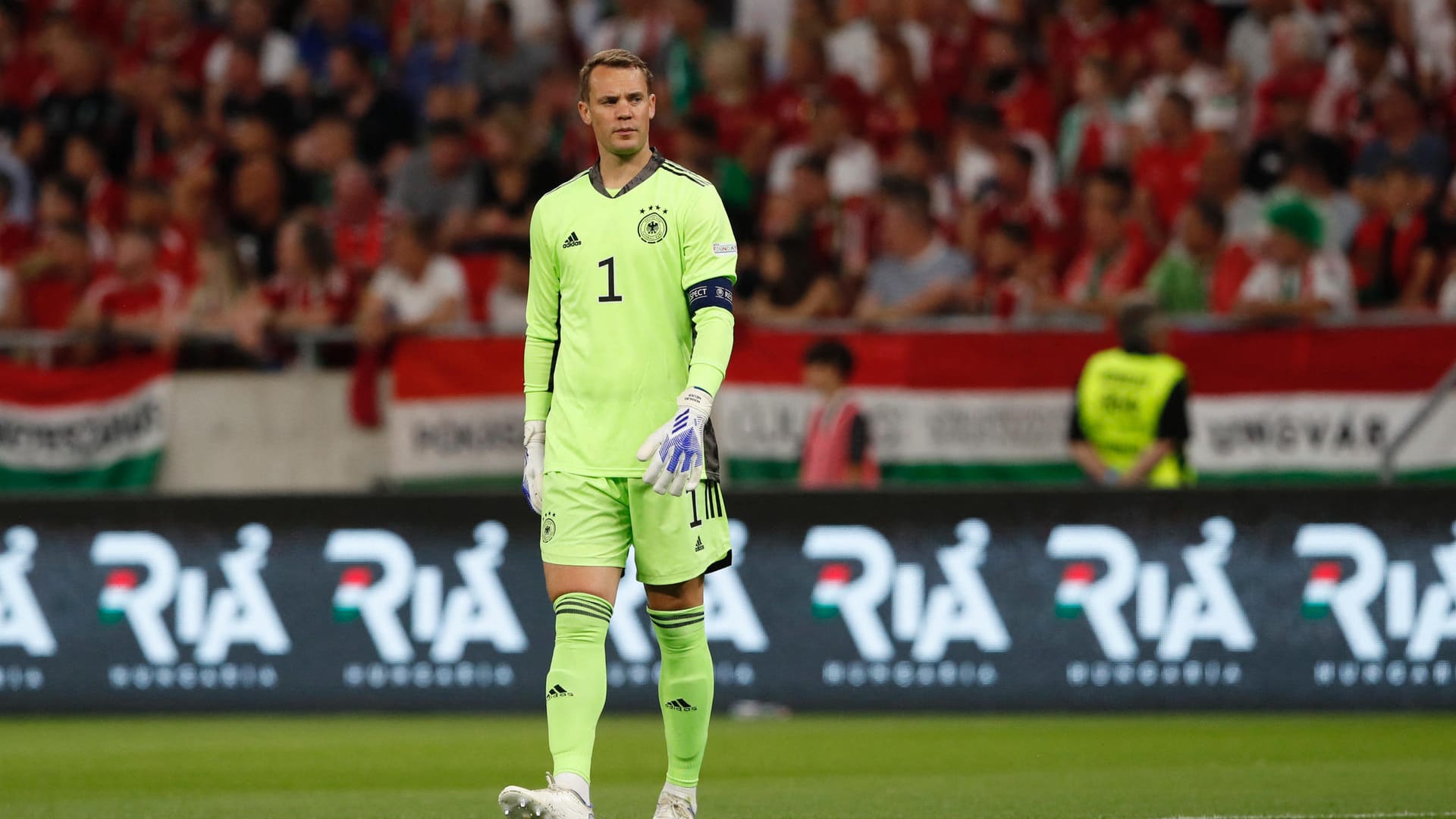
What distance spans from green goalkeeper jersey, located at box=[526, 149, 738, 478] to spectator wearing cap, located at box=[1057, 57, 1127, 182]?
8.65 metres

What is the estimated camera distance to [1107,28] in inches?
631

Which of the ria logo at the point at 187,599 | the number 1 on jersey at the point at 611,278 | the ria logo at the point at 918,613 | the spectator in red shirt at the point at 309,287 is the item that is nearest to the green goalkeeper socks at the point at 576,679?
the number 1 on jersey at the point at 611,278

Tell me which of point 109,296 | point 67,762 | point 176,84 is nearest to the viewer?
point 67,762

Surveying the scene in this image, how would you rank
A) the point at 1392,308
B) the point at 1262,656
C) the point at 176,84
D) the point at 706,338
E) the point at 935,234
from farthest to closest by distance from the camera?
the point at 176,84
the point at 935,234
the point at 1392,308
the point at 1262,656
the point at 706,338

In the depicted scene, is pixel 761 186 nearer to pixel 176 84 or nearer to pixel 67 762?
pixel 176 84

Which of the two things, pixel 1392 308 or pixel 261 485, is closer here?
pixel 1392 308

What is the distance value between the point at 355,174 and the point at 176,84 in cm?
273

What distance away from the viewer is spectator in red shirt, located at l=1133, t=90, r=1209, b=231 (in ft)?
47.8

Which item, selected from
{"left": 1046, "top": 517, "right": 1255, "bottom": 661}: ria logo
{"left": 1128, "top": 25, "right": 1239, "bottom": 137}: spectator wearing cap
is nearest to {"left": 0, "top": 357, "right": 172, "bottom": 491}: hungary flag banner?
{"left": 1046, "top": 517, "right": 1255, "bottom": 661}: ria logo

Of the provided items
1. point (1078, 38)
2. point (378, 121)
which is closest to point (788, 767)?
point (1078, 38)

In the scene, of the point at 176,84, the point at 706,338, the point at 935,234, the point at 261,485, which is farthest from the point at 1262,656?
the point at 176,84

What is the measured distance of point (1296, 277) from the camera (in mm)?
13195

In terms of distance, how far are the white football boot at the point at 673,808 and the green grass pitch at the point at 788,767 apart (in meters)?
0.69

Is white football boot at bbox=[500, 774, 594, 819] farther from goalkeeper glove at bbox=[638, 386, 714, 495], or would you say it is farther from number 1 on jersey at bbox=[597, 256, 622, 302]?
number 1 on jersey at bbox=[597, 256, 622, 302]
